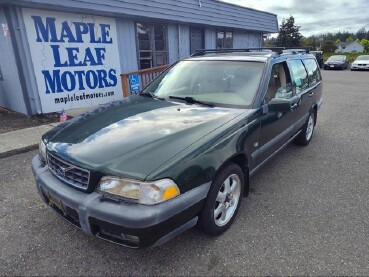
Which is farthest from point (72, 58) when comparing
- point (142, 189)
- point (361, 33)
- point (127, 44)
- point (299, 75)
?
point (361, 33)

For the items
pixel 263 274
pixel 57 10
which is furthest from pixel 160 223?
pixel 57 10

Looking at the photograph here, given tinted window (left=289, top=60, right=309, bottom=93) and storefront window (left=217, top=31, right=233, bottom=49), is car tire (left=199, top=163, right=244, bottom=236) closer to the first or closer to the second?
tinted window (left=289, top=60, right=309, bottom=93)

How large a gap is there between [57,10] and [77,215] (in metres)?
6.19

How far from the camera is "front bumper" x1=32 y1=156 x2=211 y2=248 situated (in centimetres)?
197

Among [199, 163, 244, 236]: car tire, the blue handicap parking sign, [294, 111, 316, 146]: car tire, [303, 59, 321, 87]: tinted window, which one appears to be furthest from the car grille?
the blue handicap parking sign

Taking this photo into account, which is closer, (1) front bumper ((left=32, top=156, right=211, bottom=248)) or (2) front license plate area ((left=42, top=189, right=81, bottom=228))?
(1) front bumper ((left=32, top=156, right=211, bottom=248))

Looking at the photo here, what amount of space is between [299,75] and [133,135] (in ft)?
9.91

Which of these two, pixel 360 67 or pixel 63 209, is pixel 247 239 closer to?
pixel 63 209

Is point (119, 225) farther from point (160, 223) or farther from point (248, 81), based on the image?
point (248, 81)

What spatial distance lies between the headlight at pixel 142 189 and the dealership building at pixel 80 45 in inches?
216

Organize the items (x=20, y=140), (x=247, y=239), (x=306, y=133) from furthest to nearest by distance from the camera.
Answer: (x=20, y=140) → (x=306, y=133) → (x=247, y=239)

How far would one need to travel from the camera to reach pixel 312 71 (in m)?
5.14

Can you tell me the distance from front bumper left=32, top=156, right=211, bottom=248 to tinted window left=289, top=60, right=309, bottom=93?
2608 millimetres

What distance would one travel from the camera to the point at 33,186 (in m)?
3.65
